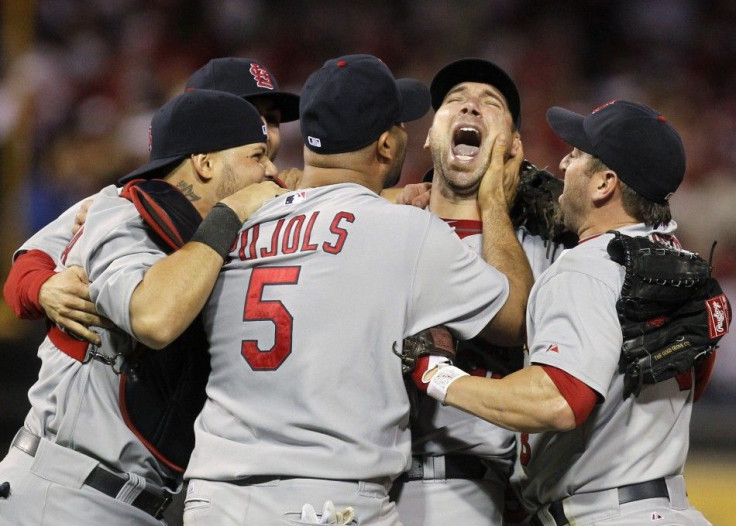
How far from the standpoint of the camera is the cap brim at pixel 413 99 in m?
3.69

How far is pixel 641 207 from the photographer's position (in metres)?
3.03

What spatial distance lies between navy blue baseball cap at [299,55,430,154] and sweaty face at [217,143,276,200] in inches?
9.4

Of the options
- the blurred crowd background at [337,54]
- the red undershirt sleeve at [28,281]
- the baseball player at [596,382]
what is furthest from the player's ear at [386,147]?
the blurred crowd background at [337,54]

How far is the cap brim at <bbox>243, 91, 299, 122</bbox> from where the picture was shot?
3925 mm

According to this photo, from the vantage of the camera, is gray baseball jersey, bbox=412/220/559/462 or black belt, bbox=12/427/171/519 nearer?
black belt, bbox=12/427/171/519

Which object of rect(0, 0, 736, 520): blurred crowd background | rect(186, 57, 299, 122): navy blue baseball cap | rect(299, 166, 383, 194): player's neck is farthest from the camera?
rect(0, 0, 736, 520): blurred crowd background

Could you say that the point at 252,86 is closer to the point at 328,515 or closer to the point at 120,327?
the point at 120,327

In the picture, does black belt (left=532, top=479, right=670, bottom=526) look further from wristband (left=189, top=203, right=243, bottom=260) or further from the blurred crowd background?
the blurred crowd background

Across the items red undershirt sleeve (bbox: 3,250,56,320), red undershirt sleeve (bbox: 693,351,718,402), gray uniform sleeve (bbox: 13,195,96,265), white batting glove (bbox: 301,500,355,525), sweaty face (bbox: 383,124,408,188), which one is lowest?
white batting glove (bbox: 301,500,355,525)

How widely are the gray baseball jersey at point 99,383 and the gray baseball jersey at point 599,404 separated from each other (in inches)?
43.1

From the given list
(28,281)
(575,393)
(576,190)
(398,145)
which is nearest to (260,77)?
(398,145)

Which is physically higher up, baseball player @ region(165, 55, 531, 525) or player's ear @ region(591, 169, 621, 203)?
player's ear @ region(591, 169, 621, 203)

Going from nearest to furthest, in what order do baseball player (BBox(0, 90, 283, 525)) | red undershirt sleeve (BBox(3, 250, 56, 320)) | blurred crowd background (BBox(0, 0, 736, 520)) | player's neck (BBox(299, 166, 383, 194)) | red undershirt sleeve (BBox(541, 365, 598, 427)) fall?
red undershirt sleeve (BBox(541, 365, 598, 427)), baseball player (BBox(0, 90, 283, 525)), player's neck (BBox(299, 166, 383, 194)), red undershirt sleeve (BBox(3, 250, 56, 320)), blurred crowd background (BBox(0, 0, 736, 520))

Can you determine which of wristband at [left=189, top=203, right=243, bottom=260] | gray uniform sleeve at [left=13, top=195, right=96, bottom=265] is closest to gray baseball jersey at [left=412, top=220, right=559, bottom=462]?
wristband at [left=189, top=203, right=243, bottom=260]
